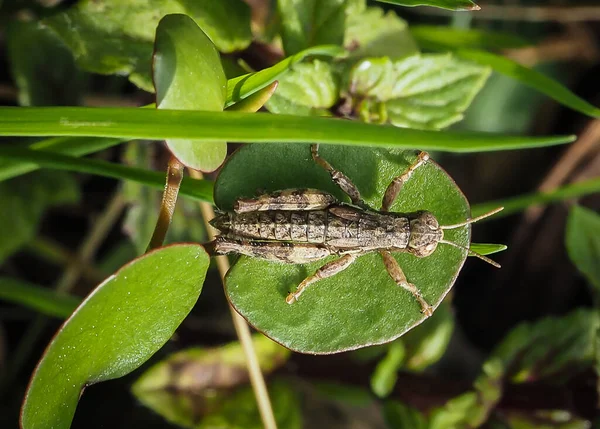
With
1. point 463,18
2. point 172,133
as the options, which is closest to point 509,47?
point 463,18

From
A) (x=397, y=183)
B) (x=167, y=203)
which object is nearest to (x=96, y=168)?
(x=167, y=203)

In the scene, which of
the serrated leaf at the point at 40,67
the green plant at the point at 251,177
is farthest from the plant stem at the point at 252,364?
the serrated leaf at the point at 40,67

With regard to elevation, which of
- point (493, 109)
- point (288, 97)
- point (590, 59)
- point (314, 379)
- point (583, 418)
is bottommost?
point (314, 379)

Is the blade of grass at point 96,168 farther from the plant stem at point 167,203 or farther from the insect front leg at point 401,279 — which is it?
the insect front leg at point 401,279

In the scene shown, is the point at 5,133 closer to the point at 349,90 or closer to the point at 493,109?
the point at 349,90

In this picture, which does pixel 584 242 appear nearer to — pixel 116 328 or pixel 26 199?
pixel 116 328

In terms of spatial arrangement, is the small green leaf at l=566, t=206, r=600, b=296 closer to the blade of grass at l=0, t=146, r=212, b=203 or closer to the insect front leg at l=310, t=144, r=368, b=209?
the insect front leg at l=310, t=144, r=368, b=209
